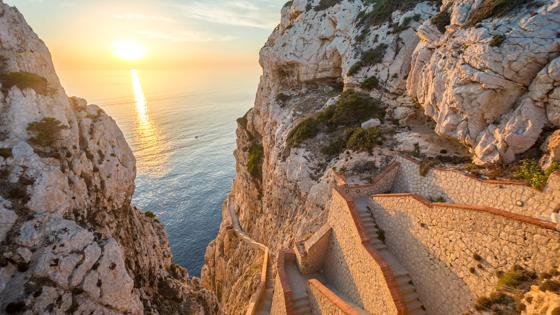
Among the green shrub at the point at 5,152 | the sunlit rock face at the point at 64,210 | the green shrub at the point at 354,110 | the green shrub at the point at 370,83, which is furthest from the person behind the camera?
the green shrub at the point at 370,83

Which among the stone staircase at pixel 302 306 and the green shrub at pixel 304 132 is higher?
the green shrub at pixel 304 132

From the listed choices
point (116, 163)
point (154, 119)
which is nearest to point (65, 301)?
point (116, 163)

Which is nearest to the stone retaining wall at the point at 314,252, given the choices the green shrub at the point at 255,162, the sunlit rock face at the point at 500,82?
the sunlit rock face at the point at 500,82

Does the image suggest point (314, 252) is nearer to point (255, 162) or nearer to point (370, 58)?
point (370, 58)

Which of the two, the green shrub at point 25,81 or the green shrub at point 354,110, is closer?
the green shrub at point 25,81

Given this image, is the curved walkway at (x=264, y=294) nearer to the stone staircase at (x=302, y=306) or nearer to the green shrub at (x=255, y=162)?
the stone staircase at (x=302, y=306)

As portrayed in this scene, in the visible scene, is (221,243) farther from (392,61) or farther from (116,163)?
(392,61)
